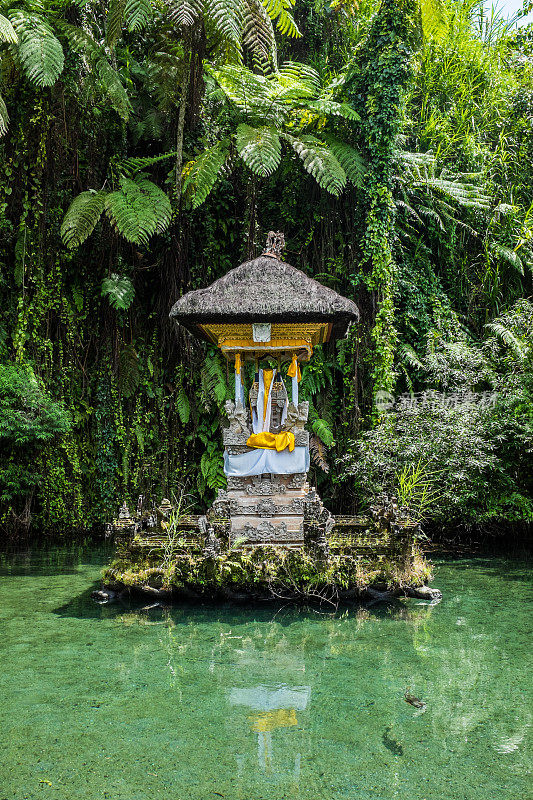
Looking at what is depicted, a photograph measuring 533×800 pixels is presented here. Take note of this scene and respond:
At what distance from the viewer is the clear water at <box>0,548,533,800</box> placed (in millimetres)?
3049

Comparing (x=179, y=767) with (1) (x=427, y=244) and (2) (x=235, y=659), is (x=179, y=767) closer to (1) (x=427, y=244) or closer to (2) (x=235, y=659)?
(2) (x=235, y=659)

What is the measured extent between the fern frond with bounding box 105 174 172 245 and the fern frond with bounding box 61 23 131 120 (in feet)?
3.34

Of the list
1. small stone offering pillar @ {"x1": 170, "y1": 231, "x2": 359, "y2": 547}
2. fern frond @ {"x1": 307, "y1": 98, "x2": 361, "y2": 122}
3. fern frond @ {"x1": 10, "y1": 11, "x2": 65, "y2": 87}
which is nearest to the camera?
small stone offering pillar @ {"x1": 170, "y1": 231, "x2": 359, "y2": 547}

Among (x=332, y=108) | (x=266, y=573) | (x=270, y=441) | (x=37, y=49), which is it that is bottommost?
(x=266, y=573)

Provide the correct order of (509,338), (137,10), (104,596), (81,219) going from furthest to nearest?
(509,338) → (81,219) → (137,10) → (104,596)

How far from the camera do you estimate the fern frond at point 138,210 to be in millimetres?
8852

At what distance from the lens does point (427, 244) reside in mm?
11734

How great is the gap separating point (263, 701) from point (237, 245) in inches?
342

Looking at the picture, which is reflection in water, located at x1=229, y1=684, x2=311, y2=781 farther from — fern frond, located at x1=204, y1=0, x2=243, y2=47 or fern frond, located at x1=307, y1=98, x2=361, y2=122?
fern frond, located at x1=307, y1=98, x2=361, y2=122

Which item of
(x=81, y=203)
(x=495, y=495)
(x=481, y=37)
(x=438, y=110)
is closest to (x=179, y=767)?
(x=495, y=495)

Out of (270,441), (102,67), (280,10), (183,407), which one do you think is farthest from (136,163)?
(270,441)

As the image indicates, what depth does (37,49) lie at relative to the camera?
8.33 meters

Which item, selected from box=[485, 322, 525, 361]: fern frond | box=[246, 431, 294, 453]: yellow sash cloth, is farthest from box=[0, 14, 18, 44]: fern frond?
box=[485, 322, 525, 361]: fern frond

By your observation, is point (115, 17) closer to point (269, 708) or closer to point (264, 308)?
point (264, 308)
